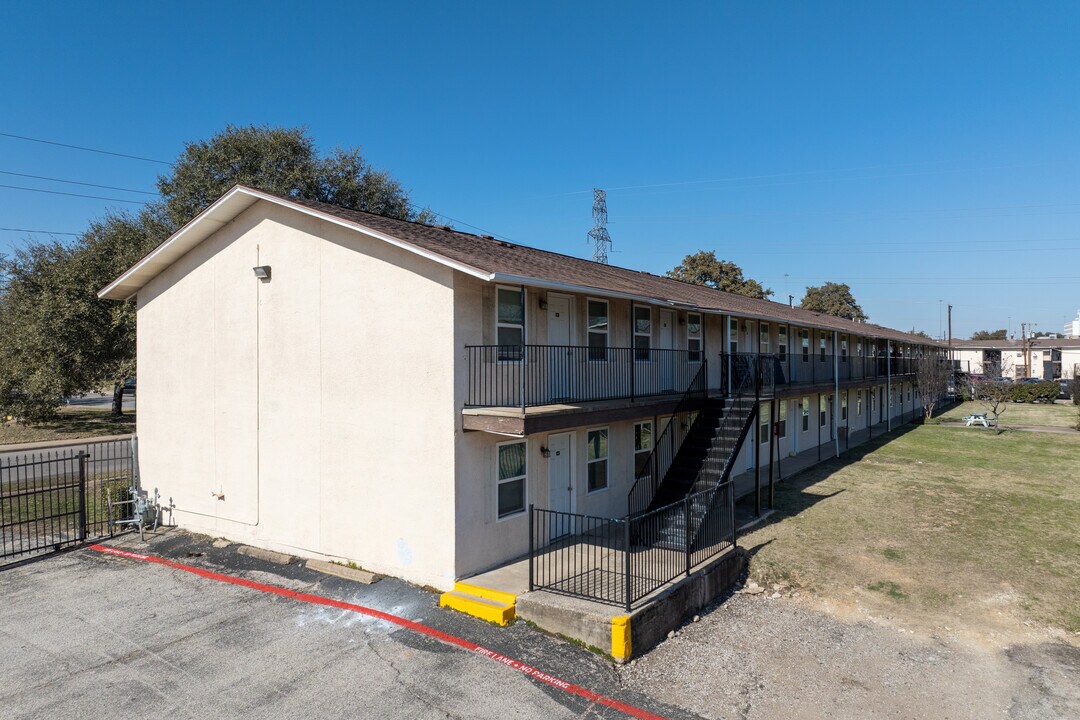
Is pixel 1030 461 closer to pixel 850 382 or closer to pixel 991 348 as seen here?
pixel 850 382

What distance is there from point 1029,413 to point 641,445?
41.6m

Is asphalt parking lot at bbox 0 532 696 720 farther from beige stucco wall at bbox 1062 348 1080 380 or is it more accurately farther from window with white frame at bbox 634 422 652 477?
beige stucco wall at bbox 1062 348 1080 380

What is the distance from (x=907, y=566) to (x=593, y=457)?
6073mm

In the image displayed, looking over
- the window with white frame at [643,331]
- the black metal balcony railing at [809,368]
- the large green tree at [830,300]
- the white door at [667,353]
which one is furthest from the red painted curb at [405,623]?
the large green tree at [830,300]

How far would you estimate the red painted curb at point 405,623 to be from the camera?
666 centimetres

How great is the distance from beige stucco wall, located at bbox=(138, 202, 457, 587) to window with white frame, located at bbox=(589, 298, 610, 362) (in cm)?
416

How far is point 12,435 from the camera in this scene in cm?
2834

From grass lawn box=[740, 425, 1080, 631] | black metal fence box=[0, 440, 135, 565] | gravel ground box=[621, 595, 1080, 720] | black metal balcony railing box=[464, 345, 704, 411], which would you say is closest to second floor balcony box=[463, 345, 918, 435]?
Result: black metal balcony railing box=[464, 345, 704, 411]

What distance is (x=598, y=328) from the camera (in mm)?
12977

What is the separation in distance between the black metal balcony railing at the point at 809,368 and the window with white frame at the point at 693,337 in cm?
87

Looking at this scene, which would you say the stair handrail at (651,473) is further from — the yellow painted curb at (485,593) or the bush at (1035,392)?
the bush at (1035,392)

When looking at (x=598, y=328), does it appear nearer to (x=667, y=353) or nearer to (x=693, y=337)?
(x=667, y=353)

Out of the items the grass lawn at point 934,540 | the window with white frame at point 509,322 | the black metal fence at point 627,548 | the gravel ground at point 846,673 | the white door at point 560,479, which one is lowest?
the gravel ground at point 846,673

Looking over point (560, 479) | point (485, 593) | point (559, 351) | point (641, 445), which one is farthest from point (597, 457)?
point (485, 593)
